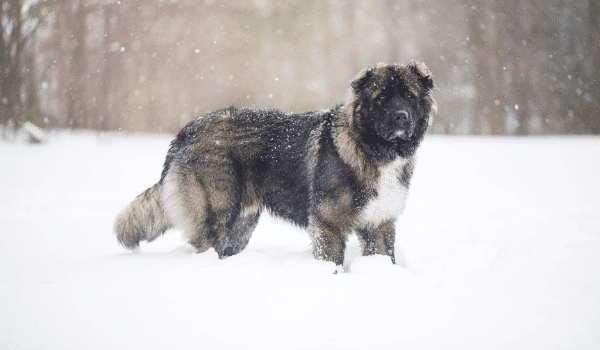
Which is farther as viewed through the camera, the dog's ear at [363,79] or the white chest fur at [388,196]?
the dog's ear at [363,79]

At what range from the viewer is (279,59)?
11719mm

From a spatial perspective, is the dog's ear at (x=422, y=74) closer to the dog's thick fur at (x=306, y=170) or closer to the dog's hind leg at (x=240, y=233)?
the dog's thick fur at (x=306, y=170)

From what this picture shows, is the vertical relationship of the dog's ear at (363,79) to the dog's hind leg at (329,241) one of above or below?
above

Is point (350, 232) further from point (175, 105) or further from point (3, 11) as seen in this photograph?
point (3, 11)

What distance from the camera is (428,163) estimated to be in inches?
388

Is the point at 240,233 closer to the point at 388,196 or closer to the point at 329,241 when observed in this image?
the point at 329,241

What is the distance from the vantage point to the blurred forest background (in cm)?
1138

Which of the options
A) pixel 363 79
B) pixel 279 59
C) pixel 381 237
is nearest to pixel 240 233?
pixel 381 237

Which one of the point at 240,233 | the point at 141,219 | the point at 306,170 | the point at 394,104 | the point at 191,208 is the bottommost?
the point at 240,233

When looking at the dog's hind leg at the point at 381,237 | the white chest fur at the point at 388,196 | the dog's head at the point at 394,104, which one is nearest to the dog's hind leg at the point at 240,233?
the dog's hind leg at the point at 381,237

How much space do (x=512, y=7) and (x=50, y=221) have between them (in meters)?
12.9

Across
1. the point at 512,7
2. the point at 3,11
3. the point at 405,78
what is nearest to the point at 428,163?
the point at 512,7

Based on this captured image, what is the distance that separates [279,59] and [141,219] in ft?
29.6

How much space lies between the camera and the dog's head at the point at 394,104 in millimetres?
3188
